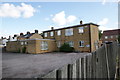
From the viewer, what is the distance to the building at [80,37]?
58.7 feet

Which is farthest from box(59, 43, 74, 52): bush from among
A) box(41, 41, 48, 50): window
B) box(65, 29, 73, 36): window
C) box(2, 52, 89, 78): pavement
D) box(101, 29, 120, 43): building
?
box(101, 29, 120, 43): building

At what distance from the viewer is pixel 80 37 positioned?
62.5 ft

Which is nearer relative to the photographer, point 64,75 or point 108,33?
point 64,75

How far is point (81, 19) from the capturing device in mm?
20797

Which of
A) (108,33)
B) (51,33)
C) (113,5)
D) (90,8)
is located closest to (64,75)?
(113,5)

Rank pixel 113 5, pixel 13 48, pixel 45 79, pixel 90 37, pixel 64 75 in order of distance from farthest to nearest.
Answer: pixel 13 48
pixel 90 37
pixel 113 5
pixel 64 75
pixel 45 79

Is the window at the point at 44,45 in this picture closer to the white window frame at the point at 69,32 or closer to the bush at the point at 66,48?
the bush at the point at 66,48

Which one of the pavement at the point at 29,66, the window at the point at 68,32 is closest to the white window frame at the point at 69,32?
the window at the point at 68,32

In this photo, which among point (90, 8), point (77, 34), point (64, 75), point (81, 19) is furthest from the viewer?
point (81, 19)

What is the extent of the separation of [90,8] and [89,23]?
660 cm

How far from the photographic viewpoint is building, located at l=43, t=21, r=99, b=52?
1789cm

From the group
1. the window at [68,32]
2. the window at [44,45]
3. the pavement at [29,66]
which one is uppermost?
the window at [68,32]

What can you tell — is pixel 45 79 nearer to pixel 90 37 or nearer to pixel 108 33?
pixel 90 37

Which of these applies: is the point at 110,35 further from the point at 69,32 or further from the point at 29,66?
the point at 29,66
